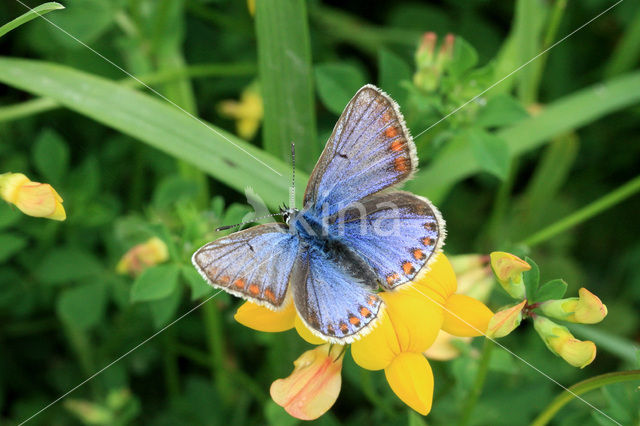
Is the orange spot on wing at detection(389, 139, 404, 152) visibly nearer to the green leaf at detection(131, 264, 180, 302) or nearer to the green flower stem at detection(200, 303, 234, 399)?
the green leaf at detection(131, 264, 180, 302)

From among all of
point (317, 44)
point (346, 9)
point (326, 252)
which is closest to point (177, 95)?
point (317, 44)

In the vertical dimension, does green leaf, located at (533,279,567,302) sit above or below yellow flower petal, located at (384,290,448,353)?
above

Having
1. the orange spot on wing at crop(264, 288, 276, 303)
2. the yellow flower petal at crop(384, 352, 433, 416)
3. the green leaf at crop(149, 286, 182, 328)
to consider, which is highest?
the orange spot on wing at crop(264, 288, 276, 303)

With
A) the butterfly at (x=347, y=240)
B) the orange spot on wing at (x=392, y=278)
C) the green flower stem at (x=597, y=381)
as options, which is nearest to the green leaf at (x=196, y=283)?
the butterfly at (x=347, y=240)

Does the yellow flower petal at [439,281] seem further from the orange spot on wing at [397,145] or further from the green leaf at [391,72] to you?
the green leaf at [391,72]

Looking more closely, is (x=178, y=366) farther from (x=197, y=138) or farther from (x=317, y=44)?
(x=317, y=44)

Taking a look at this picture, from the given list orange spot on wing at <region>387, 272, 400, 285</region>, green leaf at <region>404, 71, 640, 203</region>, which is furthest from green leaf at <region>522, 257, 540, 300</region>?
green leaf at <region>404, 71, 640, 203</region>
